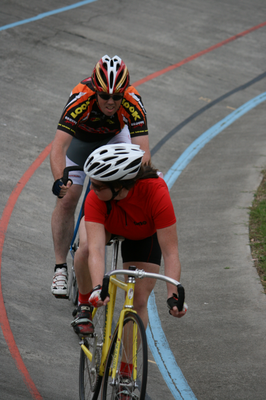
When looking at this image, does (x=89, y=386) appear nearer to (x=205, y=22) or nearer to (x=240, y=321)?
(x=240, y=321)

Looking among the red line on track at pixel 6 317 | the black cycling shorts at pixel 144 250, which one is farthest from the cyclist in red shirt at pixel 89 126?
the black cycling shorts at pixel 144 250

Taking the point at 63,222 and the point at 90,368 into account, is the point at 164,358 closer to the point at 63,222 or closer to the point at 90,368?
the point at 90,368

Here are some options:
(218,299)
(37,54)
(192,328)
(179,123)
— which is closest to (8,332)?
(192,328)

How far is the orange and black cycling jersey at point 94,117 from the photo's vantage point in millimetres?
4277

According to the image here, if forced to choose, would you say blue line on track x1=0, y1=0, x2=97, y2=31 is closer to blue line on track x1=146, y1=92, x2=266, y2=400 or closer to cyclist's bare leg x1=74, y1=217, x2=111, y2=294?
blue line on track x1=146, y1=92, x2=266, y2=400

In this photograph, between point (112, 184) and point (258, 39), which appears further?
point (258, 39)

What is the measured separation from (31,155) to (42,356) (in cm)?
432

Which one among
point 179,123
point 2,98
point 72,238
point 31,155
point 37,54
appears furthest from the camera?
point 37,54

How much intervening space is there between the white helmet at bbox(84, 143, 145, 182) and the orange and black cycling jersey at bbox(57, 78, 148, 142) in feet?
3.74

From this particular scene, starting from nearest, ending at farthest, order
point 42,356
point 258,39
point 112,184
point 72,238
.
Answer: point 112,184, point 42,356, point 72,238, point 258,39

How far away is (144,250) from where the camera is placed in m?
3.62

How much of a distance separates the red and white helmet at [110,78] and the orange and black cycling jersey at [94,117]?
18cm

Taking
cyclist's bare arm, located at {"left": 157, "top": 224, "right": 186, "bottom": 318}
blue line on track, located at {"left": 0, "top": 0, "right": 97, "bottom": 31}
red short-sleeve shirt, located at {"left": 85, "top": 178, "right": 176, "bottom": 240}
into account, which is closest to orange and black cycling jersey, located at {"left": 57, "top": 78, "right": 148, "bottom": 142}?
red short-sleeve shirt, located at {"left": 85, "top": 178, "right": 176, "bottom": 240}

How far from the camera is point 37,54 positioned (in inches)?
430
